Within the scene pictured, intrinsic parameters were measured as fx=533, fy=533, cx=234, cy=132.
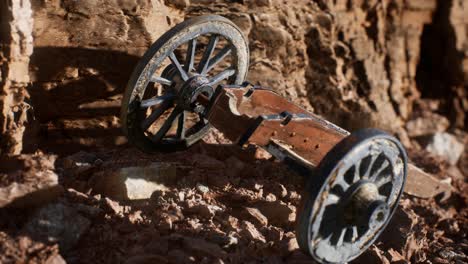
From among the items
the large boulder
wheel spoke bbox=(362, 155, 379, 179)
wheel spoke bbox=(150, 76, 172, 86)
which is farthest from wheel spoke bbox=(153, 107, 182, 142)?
wheel spoke bbox=(362, 155, 379, 179)

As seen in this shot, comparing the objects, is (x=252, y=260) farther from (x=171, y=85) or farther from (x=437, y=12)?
(x=437, y=12)

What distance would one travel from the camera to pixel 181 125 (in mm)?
5309

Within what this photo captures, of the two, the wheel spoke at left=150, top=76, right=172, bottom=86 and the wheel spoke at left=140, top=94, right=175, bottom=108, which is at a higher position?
the wheel spoke at left=150, top=76, right=172, bottom=86

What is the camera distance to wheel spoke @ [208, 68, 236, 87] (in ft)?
16.8

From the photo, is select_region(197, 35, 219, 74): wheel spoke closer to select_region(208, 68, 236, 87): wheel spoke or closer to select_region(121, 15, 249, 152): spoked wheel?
select_region(121, 15, 249, 152): spoked wheel

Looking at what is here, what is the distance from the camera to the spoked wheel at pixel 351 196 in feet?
12.3

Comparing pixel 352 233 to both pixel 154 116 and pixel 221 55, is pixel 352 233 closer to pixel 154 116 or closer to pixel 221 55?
pixel 154 116

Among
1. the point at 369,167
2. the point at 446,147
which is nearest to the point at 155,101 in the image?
the point at 369,167

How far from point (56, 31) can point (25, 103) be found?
0.77 m

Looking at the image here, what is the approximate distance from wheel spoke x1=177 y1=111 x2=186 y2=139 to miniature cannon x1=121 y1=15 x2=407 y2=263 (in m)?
0.01

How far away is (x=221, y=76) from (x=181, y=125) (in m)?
0.63

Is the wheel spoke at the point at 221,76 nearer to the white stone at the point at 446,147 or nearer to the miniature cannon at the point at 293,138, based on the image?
the miniature cannon at the point at 293,138

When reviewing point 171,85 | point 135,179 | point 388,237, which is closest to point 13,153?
point 135,179

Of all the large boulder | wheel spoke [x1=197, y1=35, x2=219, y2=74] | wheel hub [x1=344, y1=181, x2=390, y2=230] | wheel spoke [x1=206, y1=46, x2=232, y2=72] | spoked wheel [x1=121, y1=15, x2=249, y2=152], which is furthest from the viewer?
wheel spoke [x1=206, y1=46, x2=232, y2=72]
